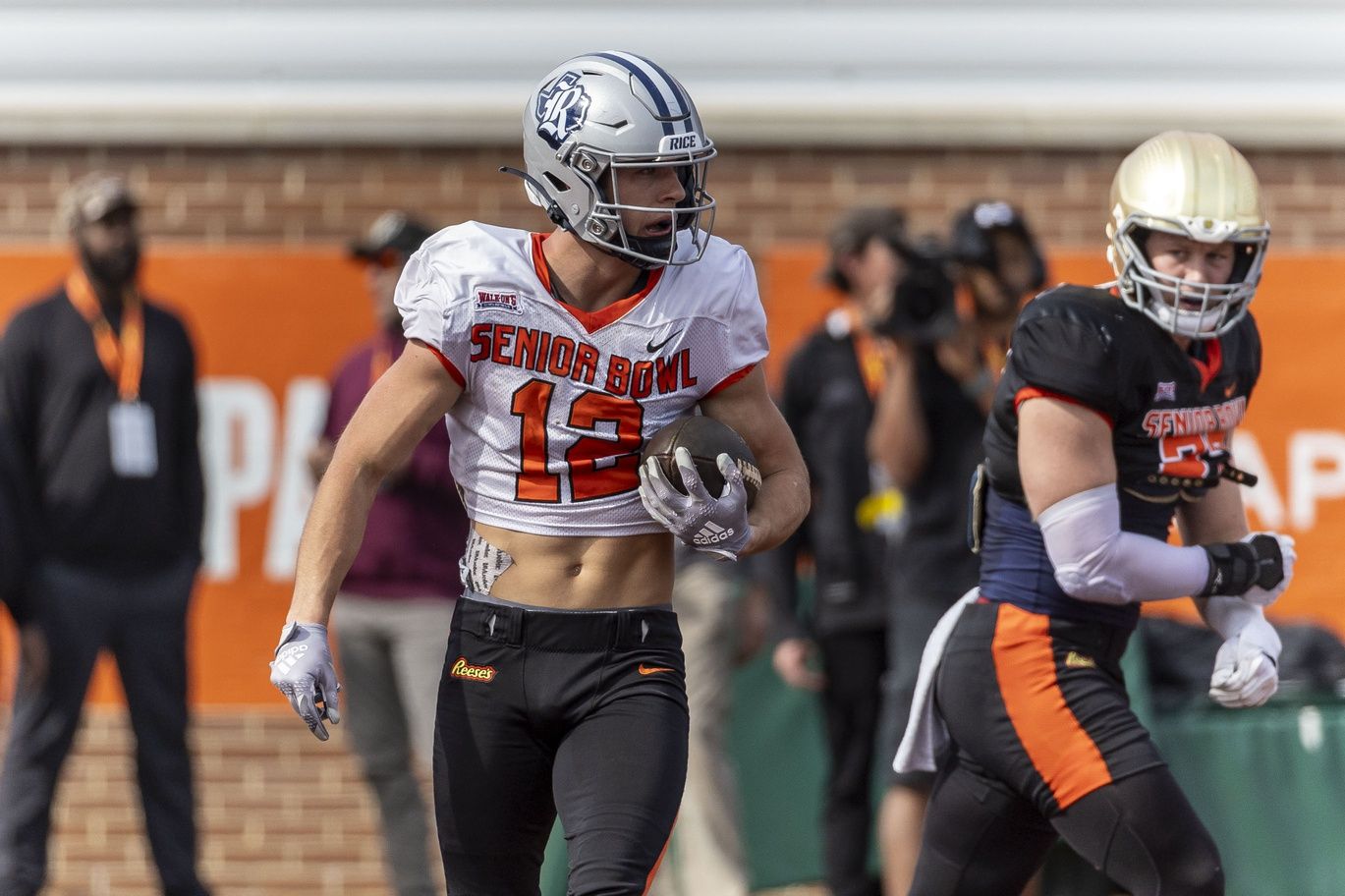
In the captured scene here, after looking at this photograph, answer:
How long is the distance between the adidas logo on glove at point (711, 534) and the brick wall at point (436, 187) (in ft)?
12.9

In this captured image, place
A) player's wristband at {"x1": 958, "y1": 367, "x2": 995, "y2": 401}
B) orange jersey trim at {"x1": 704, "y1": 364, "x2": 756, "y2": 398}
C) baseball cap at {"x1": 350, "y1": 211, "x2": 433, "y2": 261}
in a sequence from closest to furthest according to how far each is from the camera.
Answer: orange jersey trim at {"x1": 704, "y1": 364, "x2": 756, "y2": 398}, player's wristband at {"x1": 958, "y1": 367, "x2": 995, "y2": 401}, baseball cap at {"x1": 350, "y1": 211, "x2": 433, "y2": 261}

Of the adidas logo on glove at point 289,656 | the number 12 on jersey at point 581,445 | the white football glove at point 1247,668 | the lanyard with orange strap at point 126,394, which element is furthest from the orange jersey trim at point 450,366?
the lanyard with orange strap at point 126,394

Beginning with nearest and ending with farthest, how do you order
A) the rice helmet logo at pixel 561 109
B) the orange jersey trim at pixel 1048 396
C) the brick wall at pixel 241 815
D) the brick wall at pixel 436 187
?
the rice helmet logo at pixel 561 109
the orange jersey trim at pixel 1048 396
the brick wall at pixel 241 815
the brick wall at pixel 436 187

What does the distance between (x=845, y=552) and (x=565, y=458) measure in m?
2.63

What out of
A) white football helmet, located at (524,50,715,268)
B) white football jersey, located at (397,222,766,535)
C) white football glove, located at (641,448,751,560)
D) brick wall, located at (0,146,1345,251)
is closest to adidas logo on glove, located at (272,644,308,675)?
white football jersey, located at (397,222,766,535)

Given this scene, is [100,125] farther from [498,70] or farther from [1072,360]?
[1072,360]

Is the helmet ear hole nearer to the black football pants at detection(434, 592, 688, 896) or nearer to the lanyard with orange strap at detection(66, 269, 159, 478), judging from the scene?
the black football pants at detection(434, 592, 688, 896)

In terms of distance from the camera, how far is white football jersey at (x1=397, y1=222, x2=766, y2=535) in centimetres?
384

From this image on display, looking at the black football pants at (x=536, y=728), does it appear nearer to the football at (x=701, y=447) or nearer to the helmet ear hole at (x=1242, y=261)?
the football at (x=701, y=447)

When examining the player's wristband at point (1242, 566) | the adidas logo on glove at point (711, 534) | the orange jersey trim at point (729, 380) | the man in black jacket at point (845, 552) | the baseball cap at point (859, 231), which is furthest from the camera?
the baseball cap at point (859, 231)

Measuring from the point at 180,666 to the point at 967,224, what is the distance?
279cm

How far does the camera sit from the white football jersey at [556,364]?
3.84 metres

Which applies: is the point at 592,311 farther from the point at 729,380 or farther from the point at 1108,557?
the point at 1108,557

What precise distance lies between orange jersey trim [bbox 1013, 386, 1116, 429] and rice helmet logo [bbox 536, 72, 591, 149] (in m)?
1.07
